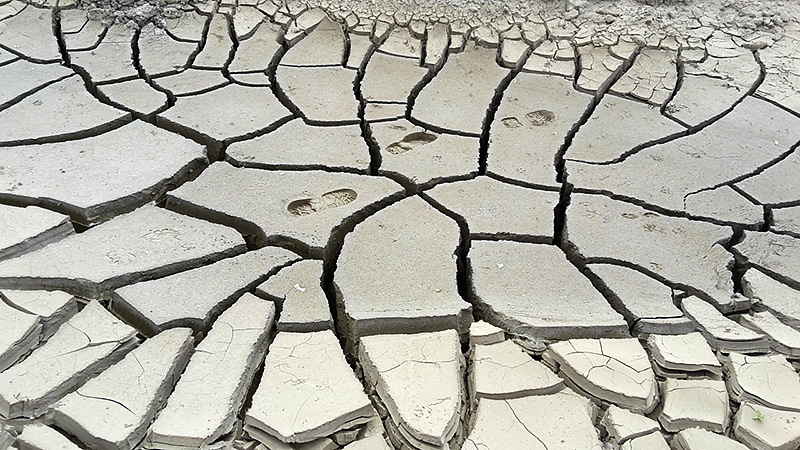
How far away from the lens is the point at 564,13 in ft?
12.2

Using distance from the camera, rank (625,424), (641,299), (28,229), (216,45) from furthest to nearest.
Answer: (216,45) < (28,229) < (641,299) < (625,424)

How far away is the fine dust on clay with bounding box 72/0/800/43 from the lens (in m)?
3.65

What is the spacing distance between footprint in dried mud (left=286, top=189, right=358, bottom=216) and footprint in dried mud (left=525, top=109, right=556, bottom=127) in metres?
0.96

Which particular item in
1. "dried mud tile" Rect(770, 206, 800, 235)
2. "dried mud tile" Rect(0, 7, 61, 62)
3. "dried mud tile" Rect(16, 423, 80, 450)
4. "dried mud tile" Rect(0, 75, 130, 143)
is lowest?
"dried mud tile" Rect(770, 206, 800, 235)

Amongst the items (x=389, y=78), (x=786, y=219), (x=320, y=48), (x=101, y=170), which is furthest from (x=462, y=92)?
(x=101, y=170)

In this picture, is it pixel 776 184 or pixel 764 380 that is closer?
pixel 764 380

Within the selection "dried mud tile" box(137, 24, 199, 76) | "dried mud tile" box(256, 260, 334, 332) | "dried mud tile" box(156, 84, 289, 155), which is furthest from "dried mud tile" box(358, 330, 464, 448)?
"dried mud tile" box(137, 24, 199, 76)

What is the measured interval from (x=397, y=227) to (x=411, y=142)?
612mm

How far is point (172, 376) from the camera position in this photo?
6.08 feet

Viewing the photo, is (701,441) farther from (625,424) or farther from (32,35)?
(32,35)

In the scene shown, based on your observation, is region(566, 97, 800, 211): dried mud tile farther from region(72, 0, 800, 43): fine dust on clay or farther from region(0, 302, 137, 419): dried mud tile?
region(0, 302, 137, 419): dried mud tile

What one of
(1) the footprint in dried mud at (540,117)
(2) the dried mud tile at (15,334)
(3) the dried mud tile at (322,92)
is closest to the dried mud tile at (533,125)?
(1) the footprint in dried mud at (540,117)

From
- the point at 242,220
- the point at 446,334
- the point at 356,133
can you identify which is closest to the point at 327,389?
the point at 446,334

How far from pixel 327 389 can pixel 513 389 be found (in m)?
0.49
